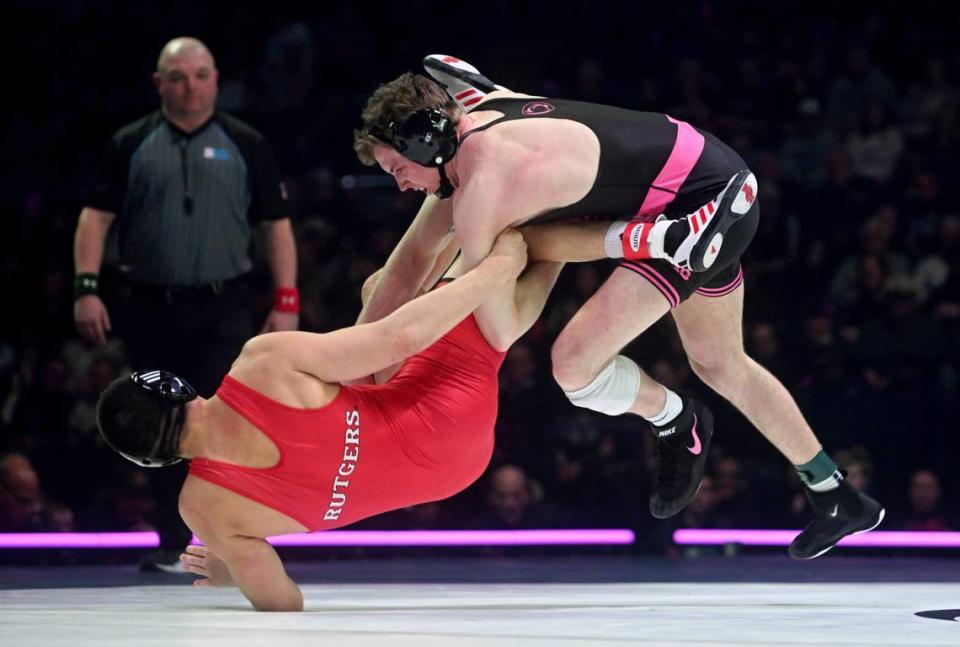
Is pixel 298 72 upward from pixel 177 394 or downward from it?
upward

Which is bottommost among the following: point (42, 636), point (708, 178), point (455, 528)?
point (455, 528)

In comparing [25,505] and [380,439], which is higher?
[380,439]

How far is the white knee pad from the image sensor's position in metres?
3.85

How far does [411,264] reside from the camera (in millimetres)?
3941

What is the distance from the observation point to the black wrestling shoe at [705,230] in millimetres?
3631

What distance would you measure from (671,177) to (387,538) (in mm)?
2334

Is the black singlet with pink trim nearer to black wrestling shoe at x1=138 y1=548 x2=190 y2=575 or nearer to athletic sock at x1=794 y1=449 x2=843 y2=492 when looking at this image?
athletic sock at x1=794 y1=449 x2=843 y2=492

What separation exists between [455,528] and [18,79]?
15.9 ft

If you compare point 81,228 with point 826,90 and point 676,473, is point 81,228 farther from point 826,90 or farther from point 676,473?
point 826,90

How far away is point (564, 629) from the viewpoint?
2.74 metres

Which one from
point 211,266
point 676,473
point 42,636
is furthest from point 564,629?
point 211,266

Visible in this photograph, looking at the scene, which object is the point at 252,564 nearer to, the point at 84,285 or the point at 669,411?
the point at 669,411

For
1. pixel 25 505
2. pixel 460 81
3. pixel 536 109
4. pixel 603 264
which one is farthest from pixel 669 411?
pixel 603 264

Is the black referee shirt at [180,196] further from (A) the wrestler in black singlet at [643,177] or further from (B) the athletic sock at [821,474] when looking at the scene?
(B) the athletic sock at [821,474]
